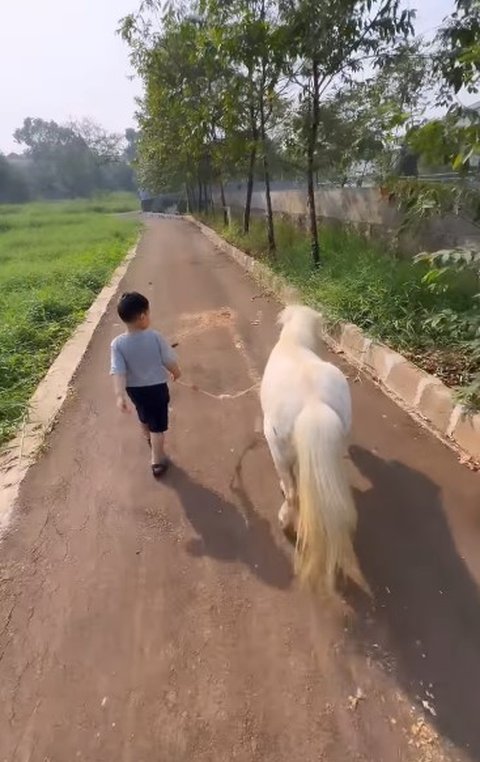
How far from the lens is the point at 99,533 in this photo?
3.04 meters

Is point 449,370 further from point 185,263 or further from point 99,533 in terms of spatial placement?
point 185,263

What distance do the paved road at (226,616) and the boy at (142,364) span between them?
1.75 feet

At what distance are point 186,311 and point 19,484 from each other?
5074 millimetres

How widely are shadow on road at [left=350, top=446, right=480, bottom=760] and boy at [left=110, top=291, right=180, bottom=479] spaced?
152cm

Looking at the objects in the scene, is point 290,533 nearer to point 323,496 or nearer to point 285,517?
point 285,517

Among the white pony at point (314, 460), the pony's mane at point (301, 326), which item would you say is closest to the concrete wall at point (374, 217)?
the pony's mane at point (301, 326)

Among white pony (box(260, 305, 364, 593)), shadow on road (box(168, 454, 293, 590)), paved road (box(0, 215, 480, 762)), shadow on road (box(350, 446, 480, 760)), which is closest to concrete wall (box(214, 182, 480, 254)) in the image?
paved road (box(0, 215, 480, 762))

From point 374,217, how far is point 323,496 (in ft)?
20.9

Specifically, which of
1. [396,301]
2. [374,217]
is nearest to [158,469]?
[396,301]

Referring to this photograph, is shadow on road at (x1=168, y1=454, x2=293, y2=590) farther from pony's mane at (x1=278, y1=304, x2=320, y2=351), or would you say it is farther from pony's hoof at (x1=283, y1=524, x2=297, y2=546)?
pony's mane at (x1=278, y1=304, x2=320, y2=351)

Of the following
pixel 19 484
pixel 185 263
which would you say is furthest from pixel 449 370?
pixel 185 263

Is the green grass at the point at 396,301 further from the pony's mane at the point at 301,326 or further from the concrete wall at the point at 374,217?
the pony's mane at the point at 301,326

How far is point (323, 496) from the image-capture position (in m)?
2.20

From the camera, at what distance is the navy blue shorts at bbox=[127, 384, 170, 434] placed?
3391mm
